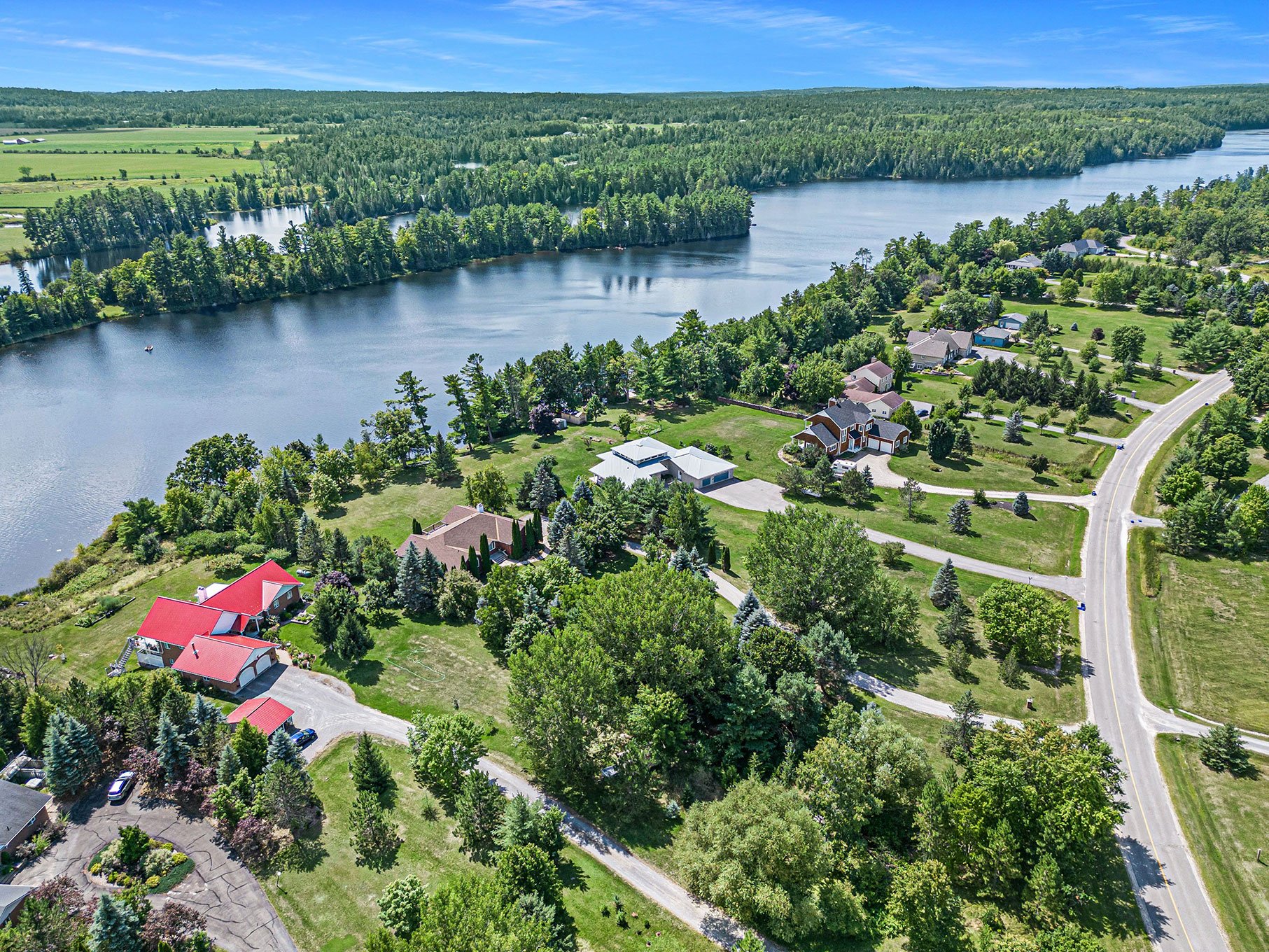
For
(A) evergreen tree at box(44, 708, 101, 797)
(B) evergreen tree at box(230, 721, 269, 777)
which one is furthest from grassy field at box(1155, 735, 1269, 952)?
(A) evergreen tree at box(44, 708, 101, 797)

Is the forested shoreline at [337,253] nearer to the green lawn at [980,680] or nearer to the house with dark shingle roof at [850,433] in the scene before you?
the house with dark shingle roof at [850,433]

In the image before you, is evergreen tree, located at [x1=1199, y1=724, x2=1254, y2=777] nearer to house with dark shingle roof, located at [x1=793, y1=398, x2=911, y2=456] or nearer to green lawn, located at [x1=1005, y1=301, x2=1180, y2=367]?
house with dark shingle roof, located at [x1=793, y1=398, x2=911, y2=456]

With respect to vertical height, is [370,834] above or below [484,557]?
below

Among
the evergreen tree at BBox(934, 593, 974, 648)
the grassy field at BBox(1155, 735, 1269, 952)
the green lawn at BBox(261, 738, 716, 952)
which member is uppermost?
the evergreen tree at BBox(934, 593, 974, 648)

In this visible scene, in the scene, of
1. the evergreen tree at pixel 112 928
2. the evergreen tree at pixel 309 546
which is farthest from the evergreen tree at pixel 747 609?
the evergreen tree at pixel 309 546

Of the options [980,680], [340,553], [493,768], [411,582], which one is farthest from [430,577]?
[980,680]

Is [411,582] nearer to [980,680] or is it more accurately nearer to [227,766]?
[227,766]
